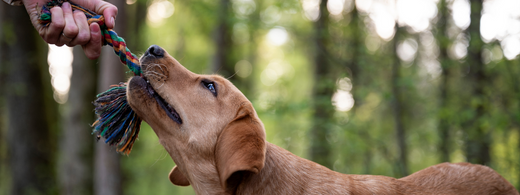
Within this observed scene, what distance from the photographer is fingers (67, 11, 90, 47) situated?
2.81m

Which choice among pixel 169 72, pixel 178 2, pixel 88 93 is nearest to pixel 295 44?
pixel 178 2

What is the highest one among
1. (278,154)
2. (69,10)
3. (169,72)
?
(69,10)

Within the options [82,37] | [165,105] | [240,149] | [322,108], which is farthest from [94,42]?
[322,108]

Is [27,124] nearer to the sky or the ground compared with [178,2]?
nearer to the ground

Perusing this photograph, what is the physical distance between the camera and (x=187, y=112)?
3.01 metres

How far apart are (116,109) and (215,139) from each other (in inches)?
40.8

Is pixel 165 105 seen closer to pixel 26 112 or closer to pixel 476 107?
pixel 476 107

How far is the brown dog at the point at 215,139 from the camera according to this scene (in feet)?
9.02

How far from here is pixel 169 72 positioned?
310cm

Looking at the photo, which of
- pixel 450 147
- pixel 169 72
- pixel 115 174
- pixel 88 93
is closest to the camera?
pixel 169 72

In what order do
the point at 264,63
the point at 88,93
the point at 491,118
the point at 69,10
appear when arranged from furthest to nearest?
the point at 264,63, the point at 88,93, the point at 491,118, the point at 69,10

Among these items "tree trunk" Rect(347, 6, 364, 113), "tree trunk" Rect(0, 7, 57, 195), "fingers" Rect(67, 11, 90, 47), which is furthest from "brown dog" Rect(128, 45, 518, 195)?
"tree trunk" Rect(0, 7, 57, 195)

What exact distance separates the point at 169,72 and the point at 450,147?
8.22m

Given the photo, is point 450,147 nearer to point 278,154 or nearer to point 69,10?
point 278,154
